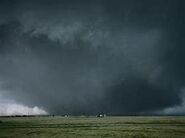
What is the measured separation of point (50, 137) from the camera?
54531mm

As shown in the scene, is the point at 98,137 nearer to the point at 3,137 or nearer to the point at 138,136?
the point at 138,136

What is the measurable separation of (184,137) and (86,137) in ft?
64.3

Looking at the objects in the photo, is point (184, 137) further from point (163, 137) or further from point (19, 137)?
point (19, 137)

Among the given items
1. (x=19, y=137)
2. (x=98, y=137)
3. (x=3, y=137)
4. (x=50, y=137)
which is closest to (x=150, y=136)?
(x=98, y=137)

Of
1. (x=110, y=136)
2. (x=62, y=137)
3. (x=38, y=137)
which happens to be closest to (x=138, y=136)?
(x=110, y=136)

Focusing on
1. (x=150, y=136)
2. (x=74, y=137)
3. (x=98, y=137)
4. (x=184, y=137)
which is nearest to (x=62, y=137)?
(x=74, y=137)

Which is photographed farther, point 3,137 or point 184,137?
point 3,137

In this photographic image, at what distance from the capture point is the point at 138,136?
176 feet

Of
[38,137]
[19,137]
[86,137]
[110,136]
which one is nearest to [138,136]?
[110,136]

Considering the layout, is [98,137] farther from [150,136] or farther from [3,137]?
[3,137]

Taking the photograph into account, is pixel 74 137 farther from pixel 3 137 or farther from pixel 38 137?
pixel 3 137

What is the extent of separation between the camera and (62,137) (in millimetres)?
54031

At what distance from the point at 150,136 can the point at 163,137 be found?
2.80 metres

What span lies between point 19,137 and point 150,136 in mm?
27198
